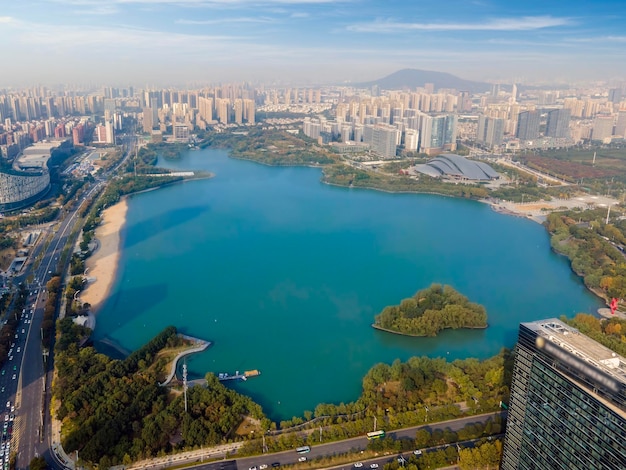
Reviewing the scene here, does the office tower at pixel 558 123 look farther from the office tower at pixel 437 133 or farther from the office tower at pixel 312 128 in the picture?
the office tower at pixel 312 128

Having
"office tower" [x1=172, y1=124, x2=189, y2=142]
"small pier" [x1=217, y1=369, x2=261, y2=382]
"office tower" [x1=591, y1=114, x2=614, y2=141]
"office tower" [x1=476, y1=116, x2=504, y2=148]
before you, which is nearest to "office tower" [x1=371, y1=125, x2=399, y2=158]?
"office tower" [x1=476, y1=116, x2=504, y2=148]

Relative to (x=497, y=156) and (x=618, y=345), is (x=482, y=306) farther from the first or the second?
(x=497, y=156)

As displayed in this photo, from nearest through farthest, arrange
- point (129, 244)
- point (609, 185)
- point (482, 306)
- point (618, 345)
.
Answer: point (618, 345), point (482, 306), point (129, 244), point (609, 185)

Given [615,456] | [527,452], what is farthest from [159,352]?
[615,456]

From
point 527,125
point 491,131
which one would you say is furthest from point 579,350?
point 527,125

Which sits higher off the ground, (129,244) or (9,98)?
(9,98)

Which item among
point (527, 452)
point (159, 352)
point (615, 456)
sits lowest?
point (159, 352)

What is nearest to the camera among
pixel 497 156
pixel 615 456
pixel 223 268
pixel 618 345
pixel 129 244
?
pixel 615 456
